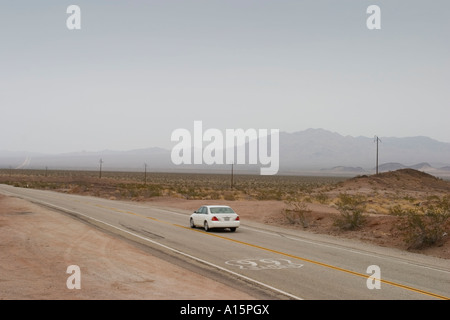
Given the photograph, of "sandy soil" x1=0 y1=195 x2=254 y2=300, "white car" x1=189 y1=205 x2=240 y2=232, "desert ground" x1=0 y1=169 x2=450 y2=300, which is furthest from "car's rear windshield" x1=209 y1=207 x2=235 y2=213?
"sandy soil" x1=0 y1=195 x2=254 y2=300

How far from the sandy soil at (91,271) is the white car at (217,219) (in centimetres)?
555

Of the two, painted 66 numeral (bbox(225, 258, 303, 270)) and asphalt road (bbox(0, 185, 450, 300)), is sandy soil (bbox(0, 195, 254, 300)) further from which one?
painted 66 numeral (bbox(225, 258, 303, 270))

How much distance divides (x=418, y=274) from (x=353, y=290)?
147 inches

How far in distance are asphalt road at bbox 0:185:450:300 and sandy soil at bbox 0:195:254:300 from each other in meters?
1.37

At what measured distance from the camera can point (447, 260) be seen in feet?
60.0

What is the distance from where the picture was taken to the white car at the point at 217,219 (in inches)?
1000

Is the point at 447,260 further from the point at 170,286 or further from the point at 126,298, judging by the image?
the point at 126,298

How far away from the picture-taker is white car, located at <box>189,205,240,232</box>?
25391mm

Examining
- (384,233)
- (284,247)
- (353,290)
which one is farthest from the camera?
(384,233)

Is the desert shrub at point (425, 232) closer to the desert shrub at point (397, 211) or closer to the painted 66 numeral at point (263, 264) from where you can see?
the desert shrub at point (397, 211)

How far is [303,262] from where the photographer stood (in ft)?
53.5

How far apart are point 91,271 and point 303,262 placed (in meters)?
6.98

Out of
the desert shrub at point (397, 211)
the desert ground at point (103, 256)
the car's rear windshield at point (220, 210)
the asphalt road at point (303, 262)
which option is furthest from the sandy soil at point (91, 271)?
the desert shrub at point (397, 211)

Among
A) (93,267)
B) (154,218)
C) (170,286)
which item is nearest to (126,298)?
(170,286)
